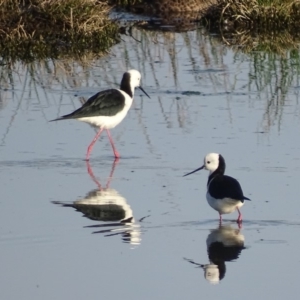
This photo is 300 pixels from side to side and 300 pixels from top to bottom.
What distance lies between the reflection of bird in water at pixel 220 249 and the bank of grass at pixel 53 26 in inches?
291

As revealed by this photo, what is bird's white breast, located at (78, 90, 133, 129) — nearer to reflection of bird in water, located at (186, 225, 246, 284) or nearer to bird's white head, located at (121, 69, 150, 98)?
bird's white head, located at (121, 69, 150, 98)

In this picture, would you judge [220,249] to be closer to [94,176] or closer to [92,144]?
[94,176]

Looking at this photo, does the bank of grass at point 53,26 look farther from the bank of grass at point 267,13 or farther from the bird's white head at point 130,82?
the bird's white head at point 130,82

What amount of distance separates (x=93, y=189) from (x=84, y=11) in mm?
6778

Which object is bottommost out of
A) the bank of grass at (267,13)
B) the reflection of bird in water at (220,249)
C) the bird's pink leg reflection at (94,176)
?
the bank of grass at (267,13)

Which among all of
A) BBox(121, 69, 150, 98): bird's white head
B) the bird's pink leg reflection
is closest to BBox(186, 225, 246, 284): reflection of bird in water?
the bird's pink leg reflection

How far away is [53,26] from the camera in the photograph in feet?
48.9

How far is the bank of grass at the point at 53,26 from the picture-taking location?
1455 centimetres

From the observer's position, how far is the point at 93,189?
8.48m

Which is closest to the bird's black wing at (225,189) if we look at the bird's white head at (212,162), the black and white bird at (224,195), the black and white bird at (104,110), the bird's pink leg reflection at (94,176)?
the black and white bird at (224,195)

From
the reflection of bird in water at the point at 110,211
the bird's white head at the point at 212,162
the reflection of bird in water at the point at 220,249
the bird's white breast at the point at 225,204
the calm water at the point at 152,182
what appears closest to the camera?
the calm water at the point at 152,182

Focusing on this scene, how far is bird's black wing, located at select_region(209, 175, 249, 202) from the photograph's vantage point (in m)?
7.50

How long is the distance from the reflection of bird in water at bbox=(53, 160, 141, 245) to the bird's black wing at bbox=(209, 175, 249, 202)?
614mm

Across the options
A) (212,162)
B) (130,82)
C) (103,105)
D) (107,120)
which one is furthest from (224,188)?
(130,82)
